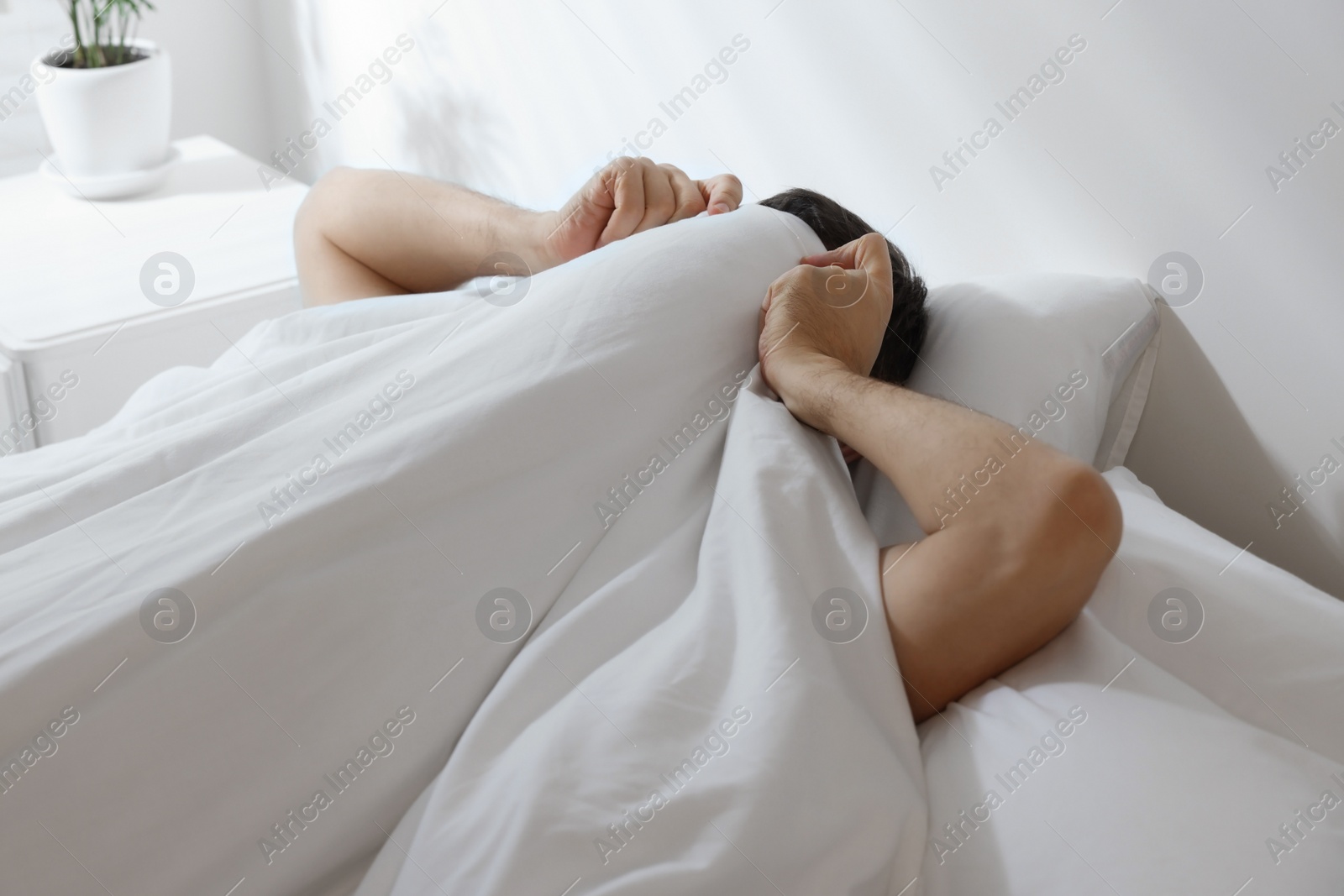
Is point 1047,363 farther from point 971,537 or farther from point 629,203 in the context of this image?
point 629,203

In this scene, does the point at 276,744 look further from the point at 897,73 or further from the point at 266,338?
the point at 897,73

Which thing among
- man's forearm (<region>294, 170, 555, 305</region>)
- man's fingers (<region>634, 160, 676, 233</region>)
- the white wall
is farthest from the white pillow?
the white wall

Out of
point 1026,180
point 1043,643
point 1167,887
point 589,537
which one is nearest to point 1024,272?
point 1026,180

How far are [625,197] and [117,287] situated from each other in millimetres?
909

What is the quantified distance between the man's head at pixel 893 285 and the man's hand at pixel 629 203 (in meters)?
0.09

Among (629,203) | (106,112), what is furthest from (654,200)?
(106,112)

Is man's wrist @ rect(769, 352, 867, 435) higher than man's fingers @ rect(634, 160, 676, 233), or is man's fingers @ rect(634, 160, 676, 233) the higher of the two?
man's wrist @ rect(769, 352, 867, 435)

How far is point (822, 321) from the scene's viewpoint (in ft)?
3.24

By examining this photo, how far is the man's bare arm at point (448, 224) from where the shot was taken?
123 cm

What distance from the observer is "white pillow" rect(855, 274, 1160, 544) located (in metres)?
1.05

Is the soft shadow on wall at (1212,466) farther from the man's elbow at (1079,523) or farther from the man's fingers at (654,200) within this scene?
the man's fingers at (654,200)

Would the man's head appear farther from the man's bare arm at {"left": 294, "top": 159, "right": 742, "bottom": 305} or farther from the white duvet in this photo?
the white duvet

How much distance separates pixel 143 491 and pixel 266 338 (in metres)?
0.32

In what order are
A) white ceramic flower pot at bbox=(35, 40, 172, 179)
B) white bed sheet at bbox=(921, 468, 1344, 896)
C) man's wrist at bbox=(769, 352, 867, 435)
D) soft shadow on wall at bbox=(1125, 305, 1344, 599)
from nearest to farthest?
white bed sheet at bbox=(921, 468, 1344, 896) → man's wrist at bbox=(769, 352, 867, 435) → soft shadow on wall at bbox=(1125, 305, 1344, 599) → white ceramic flower pot at bbox=(35, 40, 172, 179)
